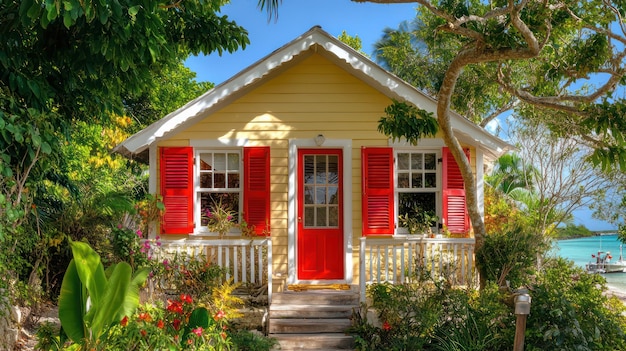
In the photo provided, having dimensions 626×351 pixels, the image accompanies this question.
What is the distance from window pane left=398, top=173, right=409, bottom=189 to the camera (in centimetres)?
984

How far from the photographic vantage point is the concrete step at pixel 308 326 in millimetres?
8227

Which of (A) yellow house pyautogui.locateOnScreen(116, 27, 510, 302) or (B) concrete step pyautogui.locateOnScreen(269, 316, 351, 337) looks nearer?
(B) concrete step pyautogui.locateOnScreen(269, 316, 351, 337)

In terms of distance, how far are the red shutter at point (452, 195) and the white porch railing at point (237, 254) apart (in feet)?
10.5

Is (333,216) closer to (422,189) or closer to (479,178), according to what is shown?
(422,189)

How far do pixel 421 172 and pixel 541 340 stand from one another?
3.81m

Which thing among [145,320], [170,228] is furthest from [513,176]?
[145,320]

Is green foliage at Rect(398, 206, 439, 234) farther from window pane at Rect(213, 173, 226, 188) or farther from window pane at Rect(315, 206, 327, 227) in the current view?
window pane at Rect(213, 173, 226, 188)

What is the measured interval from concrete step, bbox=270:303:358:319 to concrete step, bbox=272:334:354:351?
570 millimetres

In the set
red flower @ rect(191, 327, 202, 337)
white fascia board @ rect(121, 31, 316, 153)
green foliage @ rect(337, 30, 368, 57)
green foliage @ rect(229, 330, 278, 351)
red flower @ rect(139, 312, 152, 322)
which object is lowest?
green foliage @ rect(229, 330, 278, 351)

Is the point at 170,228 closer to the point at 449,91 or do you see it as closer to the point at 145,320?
the point at 145,320

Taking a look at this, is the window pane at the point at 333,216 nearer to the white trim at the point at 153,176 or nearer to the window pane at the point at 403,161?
the window pane at the point at 403,161

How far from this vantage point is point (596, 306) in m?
6.89

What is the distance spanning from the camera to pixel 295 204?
9664 millimetres

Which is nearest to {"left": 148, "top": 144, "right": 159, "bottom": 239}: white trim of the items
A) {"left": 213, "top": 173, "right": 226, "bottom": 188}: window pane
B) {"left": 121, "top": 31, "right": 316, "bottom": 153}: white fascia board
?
{"left": 121, "top": 31, "right": 316, "bottom": 153}: white fascia board
